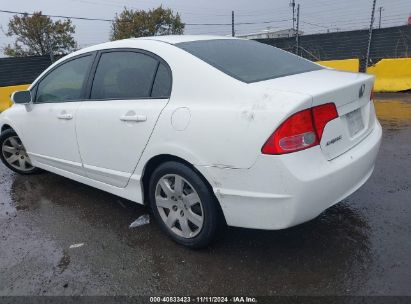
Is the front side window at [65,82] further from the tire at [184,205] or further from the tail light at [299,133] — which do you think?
the tail light at [299,133]

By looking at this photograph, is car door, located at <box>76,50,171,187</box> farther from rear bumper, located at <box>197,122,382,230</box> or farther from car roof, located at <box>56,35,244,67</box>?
rear bumper, located at <box>197,122,382,230</box>

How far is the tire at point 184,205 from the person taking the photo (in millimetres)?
2797

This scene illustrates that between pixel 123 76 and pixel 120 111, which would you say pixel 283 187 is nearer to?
pixel 120 111

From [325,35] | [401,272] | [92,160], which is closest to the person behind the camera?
[401,272]

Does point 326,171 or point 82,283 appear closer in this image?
point 326,171

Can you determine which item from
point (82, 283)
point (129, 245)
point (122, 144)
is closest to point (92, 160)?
point (122, 144)

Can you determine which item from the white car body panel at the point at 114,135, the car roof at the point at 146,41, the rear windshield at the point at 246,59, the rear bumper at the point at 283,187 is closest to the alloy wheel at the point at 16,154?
the white car body panel at the point at 114,135

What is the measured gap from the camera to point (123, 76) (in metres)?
3.43

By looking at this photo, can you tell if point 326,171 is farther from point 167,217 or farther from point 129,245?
point 129,245

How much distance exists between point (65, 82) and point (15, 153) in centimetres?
161

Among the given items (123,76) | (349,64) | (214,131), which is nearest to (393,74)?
(349,64)

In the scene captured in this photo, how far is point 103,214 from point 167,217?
3.22 ft

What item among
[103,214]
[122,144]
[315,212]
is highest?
[122,144]

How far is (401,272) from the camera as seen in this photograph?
2619 mm
